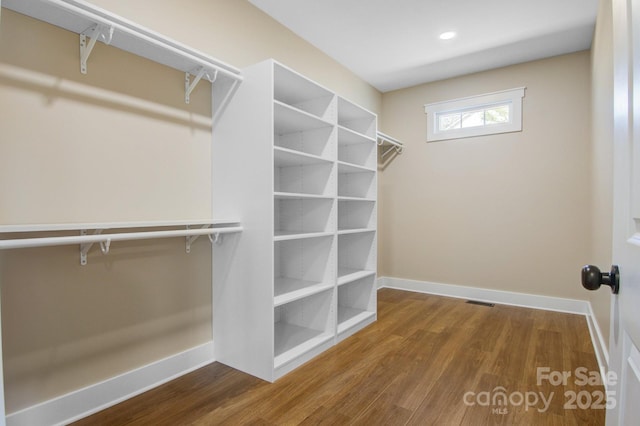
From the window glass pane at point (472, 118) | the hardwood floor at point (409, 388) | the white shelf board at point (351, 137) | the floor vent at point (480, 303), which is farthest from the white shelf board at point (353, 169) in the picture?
the floor vent at point (480, 303)

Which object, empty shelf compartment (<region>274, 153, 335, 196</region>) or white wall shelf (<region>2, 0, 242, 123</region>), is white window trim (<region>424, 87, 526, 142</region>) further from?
white wall shelf (<region>2, 0, 242, 123</region>)

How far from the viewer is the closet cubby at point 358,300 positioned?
3.02 m

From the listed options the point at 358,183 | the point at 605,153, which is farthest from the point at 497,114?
the point at 358,183

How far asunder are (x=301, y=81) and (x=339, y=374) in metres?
1.96

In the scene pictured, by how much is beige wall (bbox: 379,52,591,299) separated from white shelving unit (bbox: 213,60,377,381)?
4.08 feet

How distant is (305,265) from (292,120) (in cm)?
114

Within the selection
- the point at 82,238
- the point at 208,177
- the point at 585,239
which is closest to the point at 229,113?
the point at 208,177

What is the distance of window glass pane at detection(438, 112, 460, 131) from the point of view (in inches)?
155

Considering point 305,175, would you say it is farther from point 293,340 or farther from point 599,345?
point 599,345

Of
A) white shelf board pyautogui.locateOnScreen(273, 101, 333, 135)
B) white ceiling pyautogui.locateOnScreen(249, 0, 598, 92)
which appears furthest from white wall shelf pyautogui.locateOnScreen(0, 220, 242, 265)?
white ceiling pyautogui.locateOnScreen(249, 0, 598, 92)

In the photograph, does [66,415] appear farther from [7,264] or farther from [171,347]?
[7,264]

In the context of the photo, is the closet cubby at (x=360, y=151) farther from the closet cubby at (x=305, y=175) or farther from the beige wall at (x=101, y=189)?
the beige wall at (x=101, y=189)

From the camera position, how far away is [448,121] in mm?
4008

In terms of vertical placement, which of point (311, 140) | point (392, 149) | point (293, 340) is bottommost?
point (293, 340)
